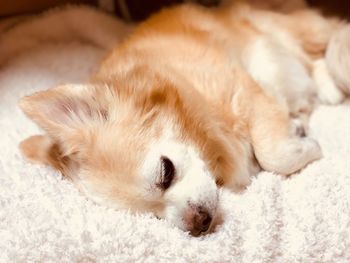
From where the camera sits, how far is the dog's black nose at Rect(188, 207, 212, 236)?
1153 millimetres

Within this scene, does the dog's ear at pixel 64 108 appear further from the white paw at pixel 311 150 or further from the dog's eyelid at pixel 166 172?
the white paw at pixel 311 150

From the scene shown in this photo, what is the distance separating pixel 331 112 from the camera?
163 cm

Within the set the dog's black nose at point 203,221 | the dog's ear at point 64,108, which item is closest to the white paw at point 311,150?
the dog's black nose at point 203,221

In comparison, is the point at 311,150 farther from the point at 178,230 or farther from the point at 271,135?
the point at 178,230

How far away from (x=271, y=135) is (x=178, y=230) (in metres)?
0.40

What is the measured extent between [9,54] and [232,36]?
2.93ft

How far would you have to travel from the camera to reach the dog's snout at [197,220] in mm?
1153

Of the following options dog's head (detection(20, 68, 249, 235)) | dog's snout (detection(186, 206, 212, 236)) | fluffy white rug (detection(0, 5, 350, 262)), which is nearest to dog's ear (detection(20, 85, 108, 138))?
dog's head (detection(20, 68, 249, 235))

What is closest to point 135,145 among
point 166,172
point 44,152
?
point 166,172

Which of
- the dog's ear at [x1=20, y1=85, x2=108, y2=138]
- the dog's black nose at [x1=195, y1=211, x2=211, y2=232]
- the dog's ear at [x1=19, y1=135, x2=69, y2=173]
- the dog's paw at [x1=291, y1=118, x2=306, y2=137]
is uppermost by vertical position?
the dog's ear at [x1=20, y1=85, x2=108, y2=138]

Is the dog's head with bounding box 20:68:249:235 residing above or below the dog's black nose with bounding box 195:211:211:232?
above

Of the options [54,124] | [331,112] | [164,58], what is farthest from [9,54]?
[331,112]

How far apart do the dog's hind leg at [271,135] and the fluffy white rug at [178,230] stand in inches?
1.4

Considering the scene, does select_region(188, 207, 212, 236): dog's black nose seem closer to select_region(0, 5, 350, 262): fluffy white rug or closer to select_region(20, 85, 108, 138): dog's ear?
select_region(0, 5, 350, 262): fluffy white rug
